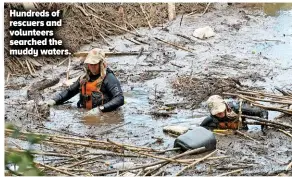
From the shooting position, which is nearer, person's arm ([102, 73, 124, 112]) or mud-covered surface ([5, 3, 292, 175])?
mud-covered surface ([5, 3, 292, 175])

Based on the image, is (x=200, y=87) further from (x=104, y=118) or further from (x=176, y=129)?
(x=176, y=129)

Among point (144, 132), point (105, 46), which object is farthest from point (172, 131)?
point (105, 46)

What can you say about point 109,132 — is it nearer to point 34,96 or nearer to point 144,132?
point 144,132

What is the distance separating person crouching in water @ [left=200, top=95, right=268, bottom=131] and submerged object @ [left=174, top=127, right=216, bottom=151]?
2.22 feet

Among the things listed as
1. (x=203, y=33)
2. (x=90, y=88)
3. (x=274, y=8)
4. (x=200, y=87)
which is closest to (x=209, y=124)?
(x=90, y=88)

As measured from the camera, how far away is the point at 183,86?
29.2 feet

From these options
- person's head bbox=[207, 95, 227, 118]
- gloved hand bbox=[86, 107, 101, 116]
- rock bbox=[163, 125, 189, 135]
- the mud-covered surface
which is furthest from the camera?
gloved hand bbox=[86, 107, 101, 116]

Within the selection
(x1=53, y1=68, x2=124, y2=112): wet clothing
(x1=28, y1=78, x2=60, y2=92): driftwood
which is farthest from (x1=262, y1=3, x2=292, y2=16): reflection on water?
(x1=53, y1=68, x2=124, y2=112): wet clothing

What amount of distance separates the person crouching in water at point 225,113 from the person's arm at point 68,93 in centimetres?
175

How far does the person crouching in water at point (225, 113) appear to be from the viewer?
6.59 meters

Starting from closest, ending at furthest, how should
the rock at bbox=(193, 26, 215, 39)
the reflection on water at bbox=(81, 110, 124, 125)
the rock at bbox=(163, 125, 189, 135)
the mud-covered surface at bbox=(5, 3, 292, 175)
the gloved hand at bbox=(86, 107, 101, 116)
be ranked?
the mud-covered surface at bbox=(5, 3, 292, 175), the rock at bbox=(163, 125, 189, 135), the reflection on water at bbox=(81, 110, 124, 125), the gloved hand at bbox=(86, 107, 101, 116), the rock at bbox=(193, 26, 215, 39)

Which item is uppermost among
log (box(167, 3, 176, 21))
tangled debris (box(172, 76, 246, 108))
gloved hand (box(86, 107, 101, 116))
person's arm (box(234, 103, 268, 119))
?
log (box(167, 3, 176, 21))

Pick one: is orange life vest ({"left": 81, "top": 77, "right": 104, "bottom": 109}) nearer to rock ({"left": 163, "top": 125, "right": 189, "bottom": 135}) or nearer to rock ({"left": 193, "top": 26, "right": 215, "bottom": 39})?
rock ({"left": 163, "top": 125, "right": 189, "bottom": 135})

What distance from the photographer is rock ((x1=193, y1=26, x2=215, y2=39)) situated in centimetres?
1244
